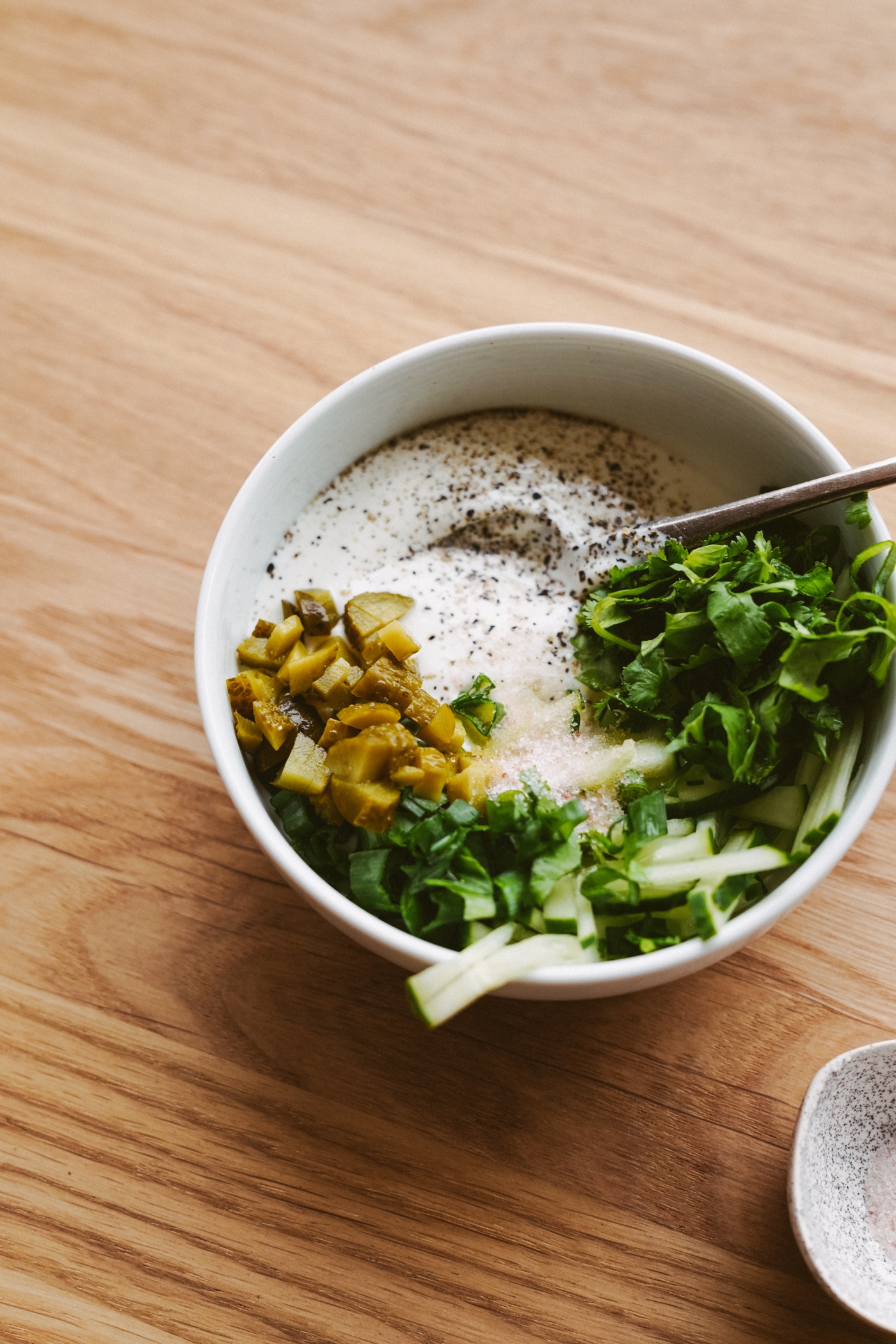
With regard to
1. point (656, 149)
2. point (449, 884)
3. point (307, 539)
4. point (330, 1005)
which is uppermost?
point (656, 149)

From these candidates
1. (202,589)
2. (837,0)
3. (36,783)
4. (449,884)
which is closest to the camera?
(449,884)

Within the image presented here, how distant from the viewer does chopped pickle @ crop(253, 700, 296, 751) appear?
4.78 feet

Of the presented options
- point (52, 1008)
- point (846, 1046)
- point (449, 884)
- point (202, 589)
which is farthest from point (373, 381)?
point (846, 1046)

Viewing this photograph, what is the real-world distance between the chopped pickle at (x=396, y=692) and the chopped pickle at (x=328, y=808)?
0.15 meters

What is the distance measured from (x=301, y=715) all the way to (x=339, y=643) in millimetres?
121

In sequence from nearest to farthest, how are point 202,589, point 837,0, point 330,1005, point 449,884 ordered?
point 449,884, point 202,589, point 330,1005, point 837,0

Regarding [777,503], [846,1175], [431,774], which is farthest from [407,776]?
[846,1175]

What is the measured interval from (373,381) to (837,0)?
1.27 meters

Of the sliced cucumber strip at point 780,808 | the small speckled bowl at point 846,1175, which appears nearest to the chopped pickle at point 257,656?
the sliced cucumber strip at point 780,808

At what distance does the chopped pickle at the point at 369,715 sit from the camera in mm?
1435

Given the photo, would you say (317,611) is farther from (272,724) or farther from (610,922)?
(610,922)

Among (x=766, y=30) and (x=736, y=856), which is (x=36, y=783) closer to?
(x=736, y=856)

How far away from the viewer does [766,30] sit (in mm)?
1983

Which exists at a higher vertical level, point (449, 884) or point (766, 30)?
point (766, 30)
